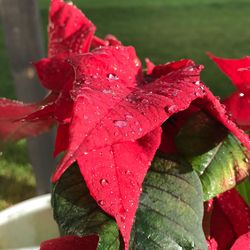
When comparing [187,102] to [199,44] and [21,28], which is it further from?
[199,44]

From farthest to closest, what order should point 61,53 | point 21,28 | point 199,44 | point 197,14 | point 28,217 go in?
point 197,14, point 199,44, point 21,28, point 28,217, point 61,53

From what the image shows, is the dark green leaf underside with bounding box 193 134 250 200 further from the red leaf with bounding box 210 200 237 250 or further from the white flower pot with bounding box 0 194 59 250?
the white flower pot with bounding box 0 194 59 250

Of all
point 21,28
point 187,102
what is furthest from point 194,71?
point 21,28

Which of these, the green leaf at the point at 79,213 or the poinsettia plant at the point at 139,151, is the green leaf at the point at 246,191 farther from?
the green leaf at the point at 79,213

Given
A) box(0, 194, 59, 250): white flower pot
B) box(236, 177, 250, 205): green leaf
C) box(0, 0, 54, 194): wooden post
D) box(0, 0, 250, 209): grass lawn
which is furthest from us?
box(0, 0, 250, 209): grass lawn

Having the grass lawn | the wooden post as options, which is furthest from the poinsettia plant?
the grass lawn

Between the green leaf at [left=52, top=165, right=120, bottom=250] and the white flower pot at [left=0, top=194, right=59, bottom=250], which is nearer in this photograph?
the green leaf at [left=52, top=165, right=120, bottom=250]
